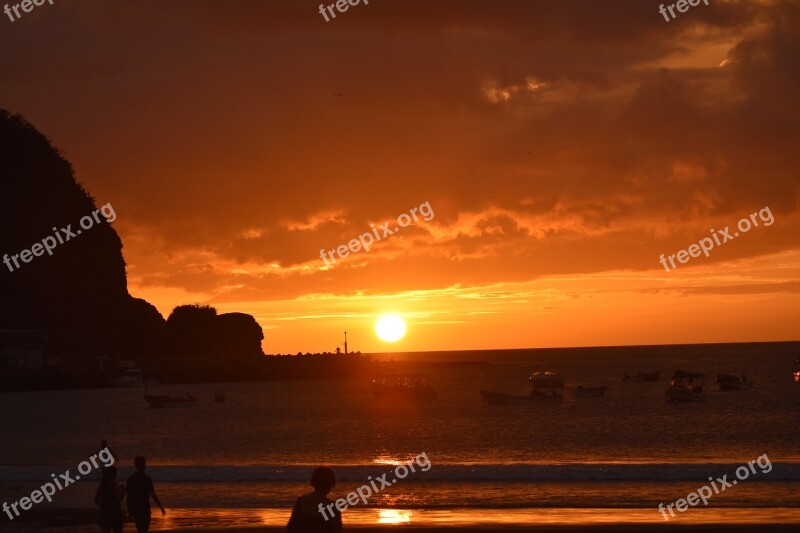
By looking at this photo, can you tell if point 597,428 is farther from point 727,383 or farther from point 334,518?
point 334,518

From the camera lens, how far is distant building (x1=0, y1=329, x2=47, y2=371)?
192125mm

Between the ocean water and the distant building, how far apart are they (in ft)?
140

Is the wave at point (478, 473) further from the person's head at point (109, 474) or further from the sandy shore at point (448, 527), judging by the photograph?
the person's head at point (109, 474)

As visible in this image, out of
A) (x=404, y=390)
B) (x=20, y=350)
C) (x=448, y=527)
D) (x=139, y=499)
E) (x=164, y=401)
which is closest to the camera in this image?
(x=139, y=499)

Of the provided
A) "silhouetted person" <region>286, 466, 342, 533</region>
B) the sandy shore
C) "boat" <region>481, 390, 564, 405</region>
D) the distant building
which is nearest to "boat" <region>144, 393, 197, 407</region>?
"boat" <region>481, 390, 564, 405</region>

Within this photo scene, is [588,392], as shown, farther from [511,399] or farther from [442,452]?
[442,452]

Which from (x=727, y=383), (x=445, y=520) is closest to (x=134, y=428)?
(x=445, y=520)

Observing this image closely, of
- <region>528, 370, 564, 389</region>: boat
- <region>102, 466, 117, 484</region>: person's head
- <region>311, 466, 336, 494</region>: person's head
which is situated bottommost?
<region>311, 466, 336, 494</region>: person's head

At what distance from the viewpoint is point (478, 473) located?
42250 millimetres

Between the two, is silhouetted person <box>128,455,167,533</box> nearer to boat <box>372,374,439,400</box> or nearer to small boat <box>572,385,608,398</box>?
boat <box>372,374,439,400</box>

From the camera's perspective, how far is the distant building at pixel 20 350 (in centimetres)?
19212

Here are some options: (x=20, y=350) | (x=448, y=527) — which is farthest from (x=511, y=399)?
(x=20, y=350)

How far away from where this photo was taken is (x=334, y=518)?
14367 millimetres

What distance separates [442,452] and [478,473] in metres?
22.6
